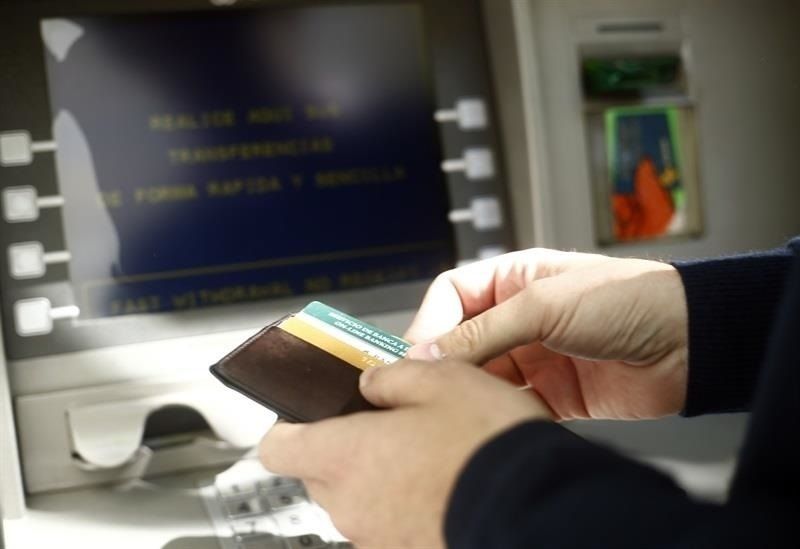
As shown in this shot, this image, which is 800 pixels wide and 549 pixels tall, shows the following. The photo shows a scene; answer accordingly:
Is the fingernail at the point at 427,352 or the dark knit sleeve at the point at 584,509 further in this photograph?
the fingernail at the point at 427,352

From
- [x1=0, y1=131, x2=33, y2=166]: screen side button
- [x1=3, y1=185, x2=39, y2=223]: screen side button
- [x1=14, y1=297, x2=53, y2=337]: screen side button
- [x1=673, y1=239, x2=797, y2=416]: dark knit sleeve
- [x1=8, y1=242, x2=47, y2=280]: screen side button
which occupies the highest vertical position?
[x1=0, y1=131, x2=33, y2=166]: screen side button

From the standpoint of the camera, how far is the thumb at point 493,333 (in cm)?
88

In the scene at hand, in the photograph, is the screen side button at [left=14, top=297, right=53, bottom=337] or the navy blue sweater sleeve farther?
the screen side button at [left=14, top=297, right=53, bottom=337]

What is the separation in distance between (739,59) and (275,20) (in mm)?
769

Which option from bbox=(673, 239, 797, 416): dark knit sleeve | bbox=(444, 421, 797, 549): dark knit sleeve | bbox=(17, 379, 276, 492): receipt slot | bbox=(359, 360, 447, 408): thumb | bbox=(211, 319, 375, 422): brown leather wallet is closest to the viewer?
bbox=(444, 421, 797, 549): dark knit sleeve

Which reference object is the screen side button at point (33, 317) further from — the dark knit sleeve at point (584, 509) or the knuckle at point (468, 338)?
the dark knit sleeve at point (584, 509)

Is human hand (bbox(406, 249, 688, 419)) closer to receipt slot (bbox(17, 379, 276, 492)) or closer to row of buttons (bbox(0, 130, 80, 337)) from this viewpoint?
receipt slot (bbox(17, 379, 276, 492))

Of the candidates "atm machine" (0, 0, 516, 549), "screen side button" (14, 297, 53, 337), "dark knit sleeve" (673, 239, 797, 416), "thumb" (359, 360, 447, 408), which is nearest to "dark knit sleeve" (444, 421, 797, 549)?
"thumb" (359, 360, 447, 408)

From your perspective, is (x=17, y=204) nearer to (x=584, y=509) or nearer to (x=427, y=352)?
(x=427, y=352)

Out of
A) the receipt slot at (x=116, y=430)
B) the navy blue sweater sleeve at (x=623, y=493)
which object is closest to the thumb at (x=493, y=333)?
the navy blue sweater sleeve at (x=623, y=493)

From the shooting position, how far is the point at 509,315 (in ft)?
3.00

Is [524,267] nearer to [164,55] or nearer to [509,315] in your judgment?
[509,315]

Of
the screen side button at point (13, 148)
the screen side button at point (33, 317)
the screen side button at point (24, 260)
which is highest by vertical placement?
the screen side button at point (13, 148)

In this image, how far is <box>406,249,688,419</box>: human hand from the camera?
917mm
